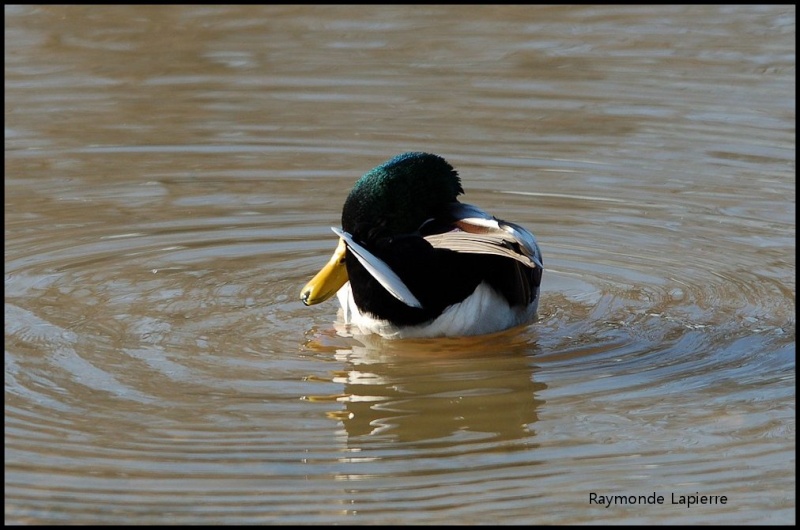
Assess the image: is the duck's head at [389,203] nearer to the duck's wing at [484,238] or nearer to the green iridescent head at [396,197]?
the green iridescent head at [396,197]

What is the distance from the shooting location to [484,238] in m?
6.77

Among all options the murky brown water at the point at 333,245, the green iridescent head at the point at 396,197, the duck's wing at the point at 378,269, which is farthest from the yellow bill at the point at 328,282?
the duck's wing at the point at 378,269

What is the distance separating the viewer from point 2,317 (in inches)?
303

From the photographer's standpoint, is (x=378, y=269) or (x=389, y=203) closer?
(x=378, y=269)

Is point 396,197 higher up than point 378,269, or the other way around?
point 396,197

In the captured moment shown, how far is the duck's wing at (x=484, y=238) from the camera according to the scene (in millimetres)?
6660

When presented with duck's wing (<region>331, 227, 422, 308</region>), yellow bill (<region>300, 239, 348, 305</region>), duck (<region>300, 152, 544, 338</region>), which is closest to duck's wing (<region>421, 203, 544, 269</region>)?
duck (<region>300, 152, 544, 338</region>)

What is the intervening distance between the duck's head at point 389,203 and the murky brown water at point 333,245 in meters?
0.39

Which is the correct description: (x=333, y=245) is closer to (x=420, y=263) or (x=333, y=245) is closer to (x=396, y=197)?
(x=396, y=197)

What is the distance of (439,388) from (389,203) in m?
1.00

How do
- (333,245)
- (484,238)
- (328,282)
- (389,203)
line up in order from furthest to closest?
(333,245)
(328,282)
(389,203)
(484,238)

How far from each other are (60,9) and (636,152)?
22.8 ft

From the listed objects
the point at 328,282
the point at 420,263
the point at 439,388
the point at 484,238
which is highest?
the point at 484,238

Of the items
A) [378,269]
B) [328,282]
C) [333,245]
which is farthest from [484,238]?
[333,245]
